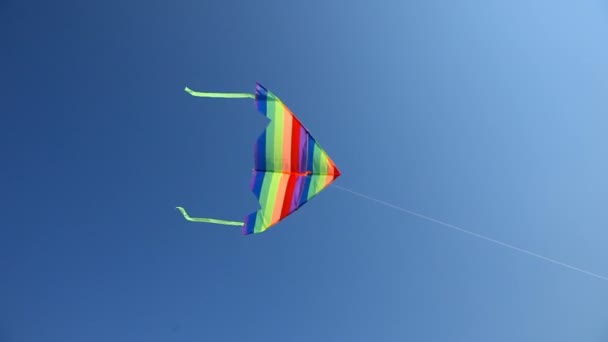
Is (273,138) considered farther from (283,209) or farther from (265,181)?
(283,209)

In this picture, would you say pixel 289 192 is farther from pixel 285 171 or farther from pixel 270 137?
pixel 270 137

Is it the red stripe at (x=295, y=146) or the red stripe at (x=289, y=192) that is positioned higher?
the red stripe at (x=295, y=146)

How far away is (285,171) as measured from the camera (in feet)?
11.3

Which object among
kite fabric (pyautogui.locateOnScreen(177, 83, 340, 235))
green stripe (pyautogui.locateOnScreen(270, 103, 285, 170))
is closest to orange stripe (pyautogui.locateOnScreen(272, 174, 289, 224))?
kite fabric (pyautogui.locateOnScreen(177, 83, 340, 235))

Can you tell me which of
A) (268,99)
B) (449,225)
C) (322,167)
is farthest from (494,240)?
(268,99)

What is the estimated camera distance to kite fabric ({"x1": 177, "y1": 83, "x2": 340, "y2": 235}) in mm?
3367

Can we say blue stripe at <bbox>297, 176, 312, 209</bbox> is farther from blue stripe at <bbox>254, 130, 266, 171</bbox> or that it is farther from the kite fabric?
blue stripe at <bbox>254, 130, 266, 171</bbox>

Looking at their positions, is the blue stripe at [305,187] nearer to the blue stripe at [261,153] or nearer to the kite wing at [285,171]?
the kite wing at [285,171]

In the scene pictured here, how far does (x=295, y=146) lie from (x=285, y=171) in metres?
0.24

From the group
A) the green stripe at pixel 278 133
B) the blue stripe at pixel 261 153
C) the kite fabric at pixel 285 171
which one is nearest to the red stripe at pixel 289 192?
the kite fabric at pixel 285 171

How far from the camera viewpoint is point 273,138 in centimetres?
336

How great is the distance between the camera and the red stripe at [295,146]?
3.36 meters

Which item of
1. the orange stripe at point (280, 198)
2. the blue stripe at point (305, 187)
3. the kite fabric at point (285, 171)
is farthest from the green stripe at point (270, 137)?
the blue stripe at point (305, 187)

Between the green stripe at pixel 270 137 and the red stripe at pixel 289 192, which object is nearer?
the green stripe at pixel 270 137
